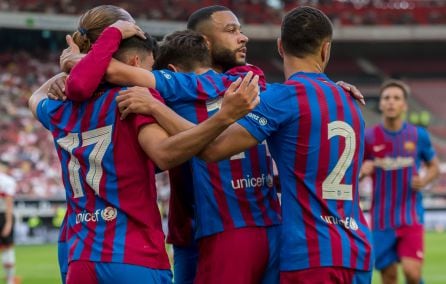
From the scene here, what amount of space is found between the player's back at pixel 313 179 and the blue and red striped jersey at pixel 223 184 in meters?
0.36

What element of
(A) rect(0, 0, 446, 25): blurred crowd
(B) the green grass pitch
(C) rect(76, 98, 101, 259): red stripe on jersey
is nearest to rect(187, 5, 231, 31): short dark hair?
(C) rect(76, 98, 101, 259): red stripe on jersey

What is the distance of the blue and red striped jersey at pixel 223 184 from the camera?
4.78 m

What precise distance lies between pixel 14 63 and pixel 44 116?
31047 millimetres

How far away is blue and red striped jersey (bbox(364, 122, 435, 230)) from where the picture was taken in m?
9.67

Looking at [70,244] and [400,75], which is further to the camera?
[400,75]

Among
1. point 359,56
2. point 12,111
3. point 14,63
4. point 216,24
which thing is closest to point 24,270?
point 216,24

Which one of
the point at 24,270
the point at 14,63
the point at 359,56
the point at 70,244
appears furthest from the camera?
the point at 359,56

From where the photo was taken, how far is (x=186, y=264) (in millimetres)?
5184

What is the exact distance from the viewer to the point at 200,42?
5008 millimetres

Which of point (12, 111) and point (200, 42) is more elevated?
point (12, 111)

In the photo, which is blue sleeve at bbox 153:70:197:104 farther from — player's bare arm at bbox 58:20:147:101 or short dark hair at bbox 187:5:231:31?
short dark hair at bbox 187:5:231:31

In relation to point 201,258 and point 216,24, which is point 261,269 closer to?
point 201,258

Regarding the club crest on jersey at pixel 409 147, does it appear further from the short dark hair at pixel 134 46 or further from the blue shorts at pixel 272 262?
the short dark hair at pixel 134 46

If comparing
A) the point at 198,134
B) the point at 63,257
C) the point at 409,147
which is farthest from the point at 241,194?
the point at 409,147
